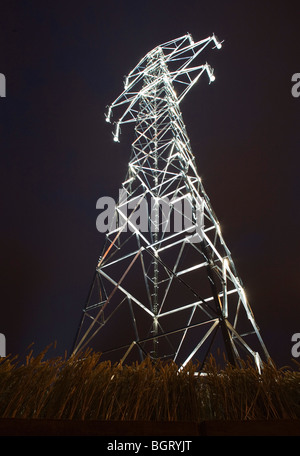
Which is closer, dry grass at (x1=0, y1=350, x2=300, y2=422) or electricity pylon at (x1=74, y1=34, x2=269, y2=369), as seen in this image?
dry grass at (x1=0, y1=350, x2=300, y2=422)

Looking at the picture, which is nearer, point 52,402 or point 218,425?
point 218,425

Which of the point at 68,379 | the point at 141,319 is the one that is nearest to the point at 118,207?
the point at 141,319

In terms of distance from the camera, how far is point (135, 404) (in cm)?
135

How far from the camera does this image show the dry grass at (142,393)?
51.9 inches

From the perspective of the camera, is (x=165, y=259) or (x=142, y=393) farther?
(x=165, y=259)

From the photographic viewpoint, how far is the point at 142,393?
1.38 m

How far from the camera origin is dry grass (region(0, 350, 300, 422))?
51.9 inches

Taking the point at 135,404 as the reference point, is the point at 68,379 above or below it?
above

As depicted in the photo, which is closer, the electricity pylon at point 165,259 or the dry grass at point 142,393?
the dry grass at point 142,393
